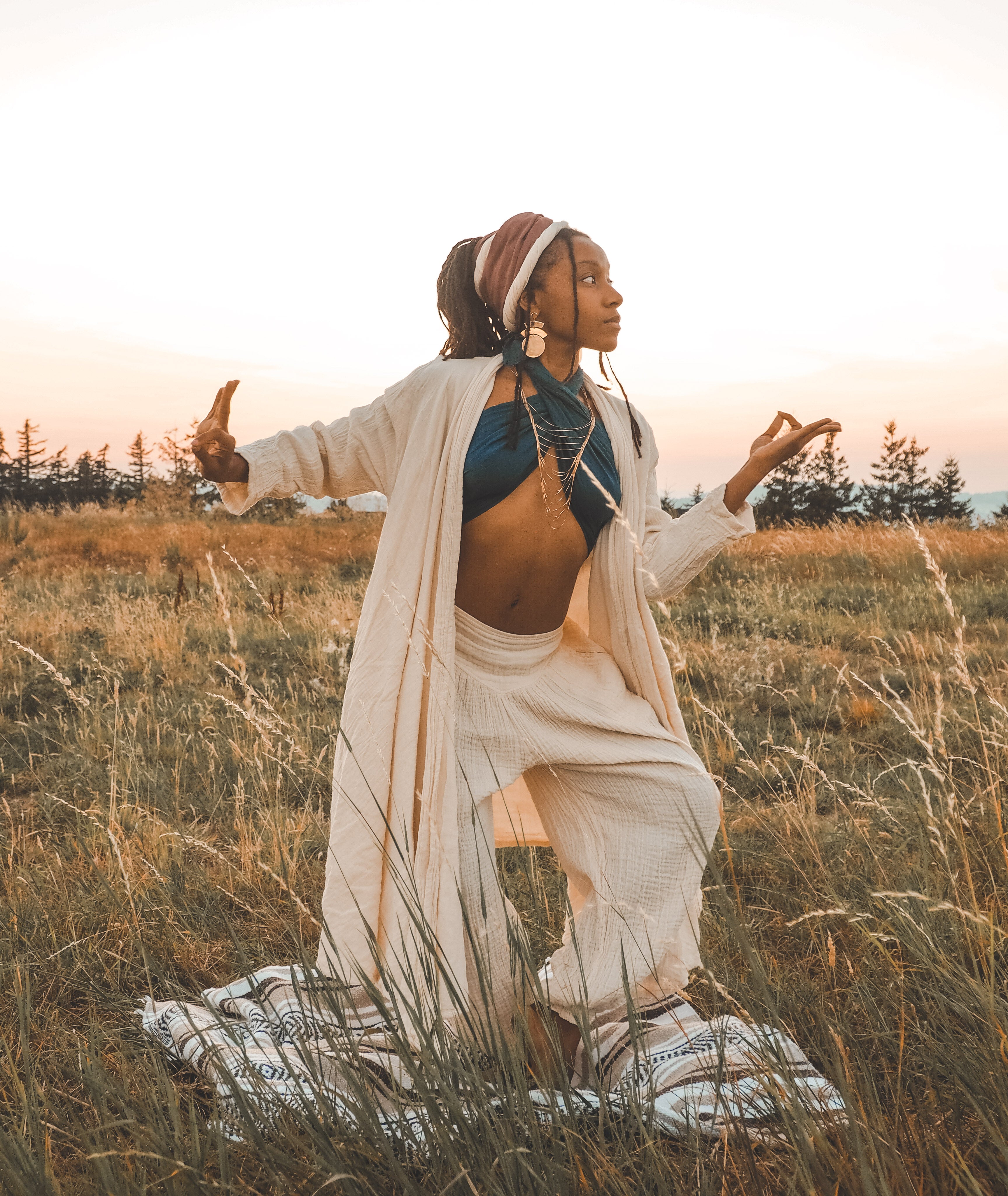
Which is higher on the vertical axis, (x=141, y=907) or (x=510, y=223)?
(x=510, y=223)

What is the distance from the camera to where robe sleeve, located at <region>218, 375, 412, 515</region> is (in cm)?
254

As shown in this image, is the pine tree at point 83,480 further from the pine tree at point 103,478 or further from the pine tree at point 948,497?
the pine tree at point 948,497

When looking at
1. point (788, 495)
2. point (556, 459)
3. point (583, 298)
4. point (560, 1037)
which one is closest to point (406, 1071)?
point (560, 1037)

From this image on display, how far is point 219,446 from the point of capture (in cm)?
242

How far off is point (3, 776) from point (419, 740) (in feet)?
10.6

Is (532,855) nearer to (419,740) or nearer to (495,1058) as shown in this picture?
(419,740)

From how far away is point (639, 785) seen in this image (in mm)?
2555

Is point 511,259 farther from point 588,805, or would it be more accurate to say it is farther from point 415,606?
point 588,805

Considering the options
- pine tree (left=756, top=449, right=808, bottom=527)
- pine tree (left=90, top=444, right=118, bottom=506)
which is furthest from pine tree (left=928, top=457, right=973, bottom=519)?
pine tree (left=90, top=444, right=118, bottom=506)

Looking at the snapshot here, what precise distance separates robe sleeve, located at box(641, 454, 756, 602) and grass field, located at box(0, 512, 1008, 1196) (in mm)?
461

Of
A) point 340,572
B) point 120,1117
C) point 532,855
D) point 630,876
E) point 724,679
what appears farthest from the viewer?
point 340,572

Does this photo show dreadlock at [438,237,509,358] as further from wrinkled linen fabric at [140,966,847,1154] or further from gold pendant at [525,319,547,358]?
wrinkled linen fabric at [140,966,847,1154]

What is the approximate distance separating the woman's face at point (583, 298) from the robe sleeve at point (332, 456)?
42 cm

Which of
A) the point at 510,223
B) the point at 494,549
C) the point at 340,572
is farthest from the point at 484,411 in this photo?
the point at 340,572
